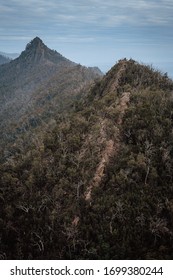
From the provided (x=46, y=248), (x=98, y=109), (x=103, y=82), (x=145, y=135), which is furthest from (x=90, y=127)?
(x=103, y=82)

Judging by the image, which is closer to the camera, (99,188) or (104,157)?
(99,188)

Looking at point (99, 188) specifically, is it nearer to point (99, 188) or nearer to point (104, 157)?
point (99, 188)

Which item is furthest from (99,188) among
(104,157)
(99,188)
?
(104,157)

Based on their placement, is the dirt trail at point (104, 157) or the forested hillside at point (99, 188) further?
the dirt trail at point (104, 157)

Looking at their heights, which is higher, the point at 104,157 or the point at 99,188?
the point at 104,157

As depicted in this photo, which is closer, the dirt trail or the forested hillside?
the forested hillside

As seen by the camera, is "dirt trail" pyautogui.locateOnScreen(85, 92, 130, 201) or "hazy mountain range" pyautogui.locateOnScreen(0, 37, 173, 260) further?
"dirt trail" pyautogui.locateOnScreen(85, 92, 130, 201)

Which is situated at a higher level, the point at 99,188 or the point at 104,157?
the point at 104,157

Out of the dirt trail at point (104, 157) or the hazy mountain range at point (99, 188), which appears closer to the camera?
the hazy mountain range at point (99, 188)
